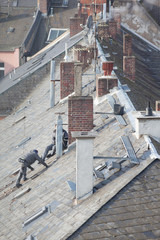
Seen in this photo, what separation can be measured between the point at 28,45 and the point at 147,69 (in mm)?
20997

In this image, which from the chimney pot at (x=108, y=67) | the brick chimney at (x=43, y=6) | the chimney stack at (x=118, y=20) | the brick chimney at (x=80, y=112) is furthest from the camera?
the brick chimney at (x=43, y=6)

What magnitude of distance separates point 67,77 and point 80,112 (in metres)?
8.65

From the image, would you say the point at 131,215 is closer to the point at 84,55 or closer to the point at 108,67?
the point at 108,67

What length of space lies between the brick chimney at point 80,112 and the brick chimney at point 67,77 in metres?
8.22

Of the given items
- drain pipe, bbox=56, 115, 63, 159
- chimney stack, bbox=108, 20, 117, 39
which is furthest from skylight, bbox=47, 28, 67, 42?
drain pipe, bbox=56, 115, 63, 159

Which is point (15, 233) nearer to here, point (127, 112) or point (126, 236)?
point (126, 236)

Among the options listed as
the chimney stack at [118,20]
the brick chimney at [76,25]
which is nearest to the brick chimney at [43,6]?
the chimney stack at [118,20]

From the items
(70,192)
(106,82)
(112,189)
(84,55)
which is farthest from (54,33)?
(112,189)

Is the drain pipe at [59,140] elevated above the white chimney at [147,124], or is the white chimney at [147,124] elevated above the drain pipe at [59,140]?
the white chimney at [147,124]

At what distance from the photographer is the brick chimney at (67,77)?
1319 inches

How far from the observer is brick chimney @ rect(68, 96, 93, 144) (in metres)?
25.1

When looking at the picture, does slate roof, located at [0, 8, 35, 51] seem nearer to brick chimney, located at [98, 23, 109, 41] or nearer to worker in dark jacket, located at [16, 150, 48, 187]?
brick chimney, located at [98, 23, 109, 41]

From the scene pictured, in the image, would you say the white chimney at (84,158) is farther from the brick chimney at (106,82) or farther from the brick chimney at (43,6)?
the brick chimney at (43,6)

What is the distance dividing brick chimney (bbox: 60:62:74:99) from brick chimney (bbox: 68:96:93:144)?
822 cm
